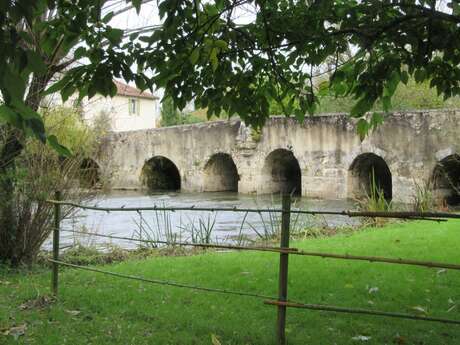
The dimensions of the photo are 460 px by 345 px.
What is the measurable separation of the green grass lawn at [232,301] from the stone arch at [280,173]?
13.8m

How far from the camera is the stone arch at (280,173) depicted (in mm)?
21516

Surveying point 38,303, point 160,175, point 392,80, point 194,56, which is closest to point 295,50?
point 392,80

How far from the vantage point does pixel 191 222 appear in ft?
34.6

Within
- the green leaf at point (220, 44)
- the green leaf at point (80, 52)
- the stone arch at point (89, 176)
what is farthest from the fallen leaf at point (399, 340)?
the stone arch at point (89, 176)

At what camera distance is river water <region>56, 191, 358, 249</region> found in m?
9.34

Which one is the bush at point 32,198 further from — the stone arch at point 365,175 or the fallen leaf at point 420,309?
the stone arch at point 365,175

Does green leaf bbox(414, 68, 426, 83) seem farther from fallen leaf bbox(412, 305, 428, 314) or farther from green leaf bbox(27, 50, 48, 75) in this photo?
green leaf bbox(27, 50, 48, 75)

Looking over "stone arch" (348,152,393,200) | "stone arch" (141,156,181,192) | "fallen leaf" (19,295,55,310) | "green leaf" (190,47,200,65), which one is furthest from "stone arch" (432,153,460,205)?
"green leaf" (190,47,200,65)

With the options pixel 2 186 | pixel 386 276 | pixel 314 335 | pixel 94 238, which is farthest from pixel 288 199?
pixel 94 238

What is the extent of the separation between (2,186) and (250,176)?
48.6ft

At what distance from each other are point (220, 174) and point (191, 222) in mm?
13882

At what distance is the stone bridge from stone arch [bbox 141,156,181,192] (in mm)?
50

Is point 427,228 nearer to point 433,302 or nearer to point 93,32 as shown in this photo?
point 433,302

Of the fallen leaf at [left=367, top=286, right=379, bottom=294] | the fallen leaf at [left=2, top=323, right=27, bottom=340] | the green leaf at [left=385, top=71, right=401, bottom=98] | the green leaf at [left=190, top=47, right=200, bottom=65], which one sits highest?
the green leaf at [left=385, top=71, right=401, bottom=98]
